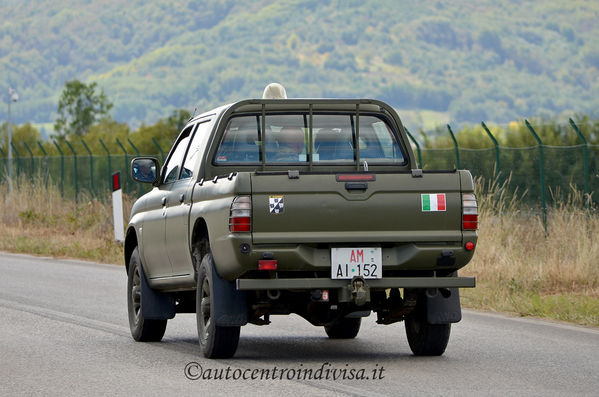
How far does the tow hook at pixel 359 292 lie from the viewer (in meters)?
9.87

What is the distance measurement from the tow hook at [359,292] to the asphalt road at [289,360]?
53 cm

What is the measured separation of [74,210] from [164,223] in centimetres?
2367

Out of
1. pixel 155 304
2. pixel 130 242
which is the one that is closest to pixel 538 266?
pixel 130 242

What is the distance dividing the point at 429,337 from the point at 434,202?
142 cm

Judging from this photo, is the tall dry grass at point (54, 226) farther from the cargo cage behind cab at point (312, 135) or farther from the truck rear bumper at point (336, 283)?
the truck rear bumper at point (336, 283)

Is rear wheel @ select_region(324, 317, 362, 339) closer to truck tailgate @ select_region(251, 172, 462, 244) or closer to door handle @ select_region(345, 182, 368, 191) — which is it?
truck tailgate @ select_region(251, 172, 462, 244)

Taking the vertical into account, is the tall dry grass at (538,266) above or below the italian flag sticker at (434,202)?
below

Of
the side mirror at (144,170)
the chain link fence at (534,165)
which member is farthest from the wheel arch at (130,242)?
the chain link fence at (534,165)

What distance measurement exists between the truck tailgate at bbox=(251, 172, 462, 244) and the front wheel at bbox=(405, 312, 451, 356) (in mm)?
1061

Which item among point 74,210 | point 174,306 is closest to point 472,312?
point 174,306

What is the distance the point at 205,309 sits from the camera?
10.6m

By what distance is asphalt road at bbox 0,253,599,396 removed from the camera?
9.10 metres

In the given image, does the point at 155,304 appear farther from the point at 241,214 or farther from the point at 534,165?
the point at 534,165

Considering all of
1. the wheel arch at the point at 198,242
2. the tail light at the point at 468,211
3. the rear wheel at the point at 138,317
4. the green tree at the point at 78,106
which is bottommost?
the green tree at the point at 78,106
